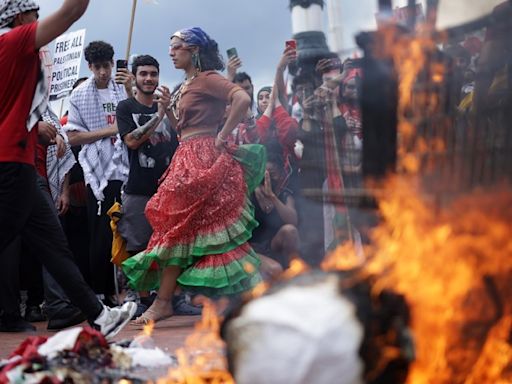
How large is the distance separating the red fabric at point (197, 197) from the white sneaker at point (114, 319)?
104 cm

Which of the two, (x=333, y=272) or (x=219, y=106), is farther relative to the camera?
(x=219, y=106)

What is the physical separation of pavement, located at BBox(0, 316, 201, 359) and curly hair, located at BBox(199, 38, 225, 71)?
1.77m

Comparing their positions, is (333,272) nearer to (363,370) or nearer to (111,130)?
(363,370)

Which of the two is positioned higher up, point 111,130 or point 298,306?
point 111,130

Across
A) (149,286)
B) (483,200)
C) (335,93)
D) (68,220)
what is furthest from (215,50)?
(483,200)

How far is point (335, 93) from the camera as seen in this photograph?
3301 mm

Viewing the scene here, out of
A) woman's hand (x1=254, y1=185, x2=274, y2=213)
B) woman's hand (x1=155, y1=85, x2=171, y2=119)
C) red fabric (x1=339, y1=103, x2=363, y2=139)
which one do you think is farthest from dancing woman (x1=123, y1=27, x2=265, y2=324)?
red fabric (x1=339, y1=103, x2=363, y2=139)

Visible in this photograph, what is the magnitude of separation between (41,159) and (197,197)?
1.80 metres

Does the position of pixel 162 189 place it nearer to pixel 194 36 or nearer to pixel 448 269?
pixel 194 36

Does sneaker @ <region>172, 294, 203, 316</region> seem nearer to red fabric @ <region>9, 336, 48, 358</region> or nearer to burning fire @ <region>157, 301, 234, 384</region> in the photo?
burning fire @ <region>157, 301, 234, 384</region>

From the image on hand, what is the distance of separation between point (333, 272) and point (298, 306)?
189 millimetres

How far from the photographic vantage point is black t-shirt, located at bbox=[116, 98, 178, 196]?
7.08 metres

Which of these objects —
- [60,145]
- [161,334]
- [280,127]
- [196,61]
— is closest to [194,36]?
[196,61]

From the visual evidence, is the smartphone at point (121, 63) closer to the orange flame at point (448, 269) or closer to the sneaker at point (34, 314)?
the sneaker at point (34, 314)
